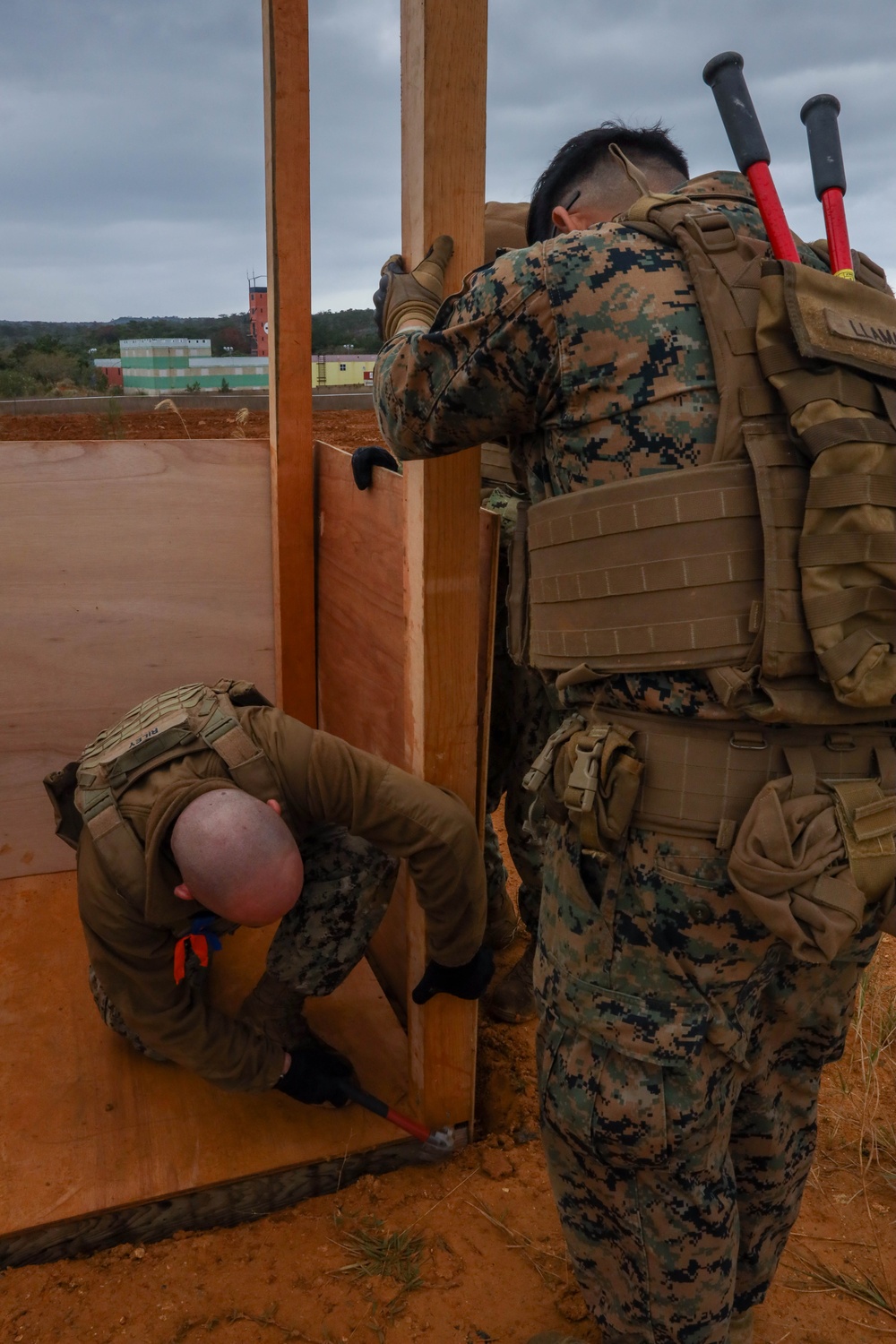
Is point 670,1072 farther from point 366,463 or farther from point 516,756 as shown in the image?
point 366,463

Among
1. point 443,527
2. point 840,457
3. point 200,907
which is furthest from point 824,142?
point 200,907

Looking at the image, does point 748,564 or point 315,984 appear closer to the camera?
point 748,564

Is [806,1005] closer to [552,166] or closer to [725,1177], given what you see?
[725,1177]

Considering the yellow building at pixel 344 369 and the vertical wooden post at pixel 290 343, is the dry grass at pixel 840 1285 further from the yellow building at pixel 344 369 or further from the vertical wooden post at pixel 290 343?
the yellow building at pixel 344 369

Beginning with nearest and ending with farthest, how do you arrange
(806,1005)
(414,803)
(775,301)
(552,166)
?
1. (775,301)
2. (806,1005)
3. (552,166)
4. (414,803)

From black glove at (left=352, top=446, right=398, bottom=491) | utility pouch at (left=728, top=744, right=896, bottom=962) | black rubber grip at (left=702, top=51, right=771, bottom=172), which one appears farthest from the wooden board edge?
black rubber grip at (left=702, top=51, right=771, bottom=172)

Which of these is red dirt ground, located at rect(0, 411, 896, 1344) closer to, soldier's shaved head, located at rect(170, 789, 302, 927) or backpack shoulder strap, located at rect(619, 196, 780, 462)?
soldier's shaved head, located at rect(170, 789, 302, 927)

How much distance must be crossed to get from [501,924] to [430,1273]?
1.19 meters

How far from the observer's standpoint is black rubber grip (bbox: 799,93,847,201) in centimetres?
145

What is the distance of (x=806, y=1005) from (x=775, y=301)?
3.60 ft

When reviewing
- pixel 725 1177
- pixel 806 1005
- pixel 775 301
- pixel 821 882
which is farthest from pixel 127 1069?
pixel 775 301

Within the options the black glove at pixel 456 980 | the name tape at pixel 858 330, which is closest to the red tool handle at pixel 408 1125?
the black glove at pixel 456 980

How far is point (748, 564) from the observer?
4.29ft

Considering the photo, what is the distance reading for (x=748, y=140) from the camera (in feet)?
4.57
